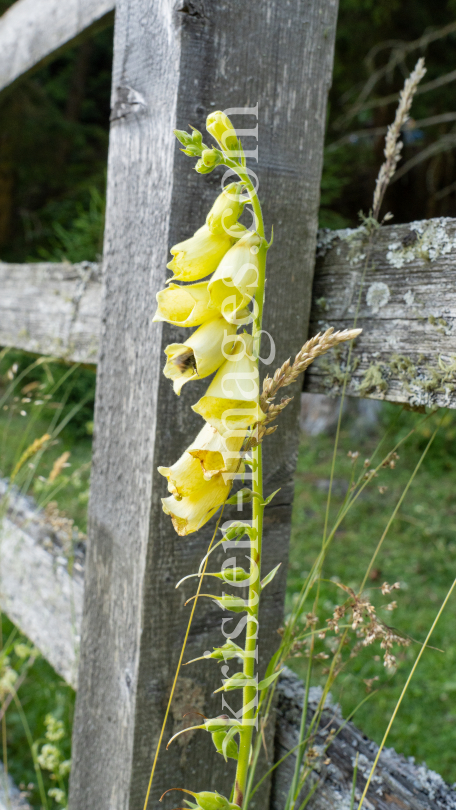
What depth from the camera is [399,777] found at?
38.1 inches

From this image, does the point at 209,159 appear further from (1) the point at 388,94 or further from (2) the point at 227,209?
(1) the point at 388,94

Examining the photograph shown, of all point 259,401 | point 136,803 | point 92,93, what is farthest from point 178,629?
point 92,93

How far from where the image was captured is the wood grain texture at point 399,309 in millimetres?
850

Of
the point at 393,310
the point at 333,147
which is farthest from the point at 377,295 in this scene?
the point at 333,147

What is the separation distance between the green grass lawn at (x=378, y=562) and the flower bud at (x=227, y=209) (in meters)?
0.45

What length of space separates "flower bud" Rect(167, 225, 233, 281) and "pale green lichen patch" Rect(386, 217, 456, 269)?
34 cm

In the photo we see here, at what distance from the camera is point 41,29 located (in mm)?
1712

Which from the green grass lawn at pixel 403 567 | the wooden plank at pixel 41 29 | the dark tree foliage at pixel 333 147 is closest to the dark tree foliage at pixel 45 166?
the dark tree foliage at pixel 333 147

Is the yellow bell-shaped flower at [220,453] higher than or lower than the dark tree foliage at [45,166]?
lower

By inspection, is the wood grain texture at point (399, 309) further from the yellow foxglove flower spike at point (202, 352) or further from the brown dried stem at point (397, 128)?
the yellow foxglove flower spike at point (202, 352)

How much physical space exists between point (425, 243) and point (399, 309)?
101 millimetres

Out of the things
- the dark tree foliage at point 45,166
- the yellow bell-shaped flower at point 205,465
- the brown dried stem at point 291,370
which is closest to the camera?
the brown dried stem at point 291,370

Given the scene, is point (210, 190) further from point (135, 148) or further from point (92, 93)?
point (92, 93)

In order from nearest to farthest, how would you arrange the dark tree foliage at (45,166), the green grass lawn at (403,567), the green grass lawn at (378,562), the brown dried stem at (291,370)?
the brown dried stem at (291,370)
the green grass lawn at (378,562)
the green grass lawn at (403,567)
the dark tree foliage at (45,166)
